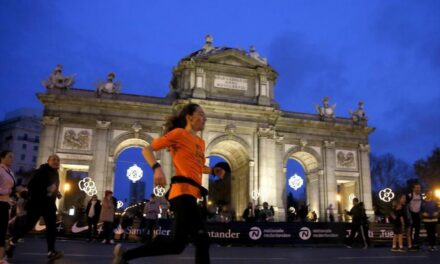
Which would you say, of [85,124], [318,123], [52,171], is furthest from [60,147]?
[52,171]

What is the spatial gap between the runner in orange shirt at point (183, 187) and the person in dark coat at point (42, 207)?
3.83m

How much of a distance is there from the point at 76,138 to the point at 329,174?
832 inches

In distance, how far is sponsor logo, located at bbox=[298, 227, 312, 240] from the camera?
19172mm

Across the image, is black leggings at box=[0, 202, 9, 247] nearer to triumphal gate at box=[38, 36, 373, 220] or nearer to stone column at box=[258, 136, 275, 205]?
triumphal gate at box=[38, 36, 373, 220]

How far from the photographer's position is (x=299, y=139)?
120 ft

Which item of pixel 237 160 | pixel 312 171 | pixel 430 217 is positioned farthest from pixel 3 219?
pixel 312 171

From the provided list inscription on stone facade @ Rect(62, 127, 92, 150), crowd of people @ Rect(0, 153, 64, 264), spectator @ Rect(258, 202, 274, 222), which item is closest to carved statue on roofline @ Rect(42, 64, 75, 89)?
inscription on stone facade @ Rect(62, 127, 92, 150)

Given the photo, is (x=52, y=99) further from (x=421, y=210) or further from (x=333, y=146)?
(x=421, y=210)

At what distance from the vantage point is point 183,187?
4898mm

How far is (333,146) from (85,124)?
2108 cm

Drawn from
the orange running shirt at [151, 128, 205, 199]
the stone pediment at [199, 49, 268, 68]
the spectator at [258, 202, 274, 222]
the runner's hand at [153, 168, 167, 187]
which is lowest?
the spectator at [258, 202, 274, 222]

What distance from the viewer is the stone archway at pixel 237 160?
3291 centimetres

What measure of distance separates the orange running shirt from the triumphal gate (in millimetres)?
26257

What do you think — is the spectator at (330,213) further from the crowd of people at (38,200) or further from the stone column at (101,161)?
the crowd of people at (38,200)
